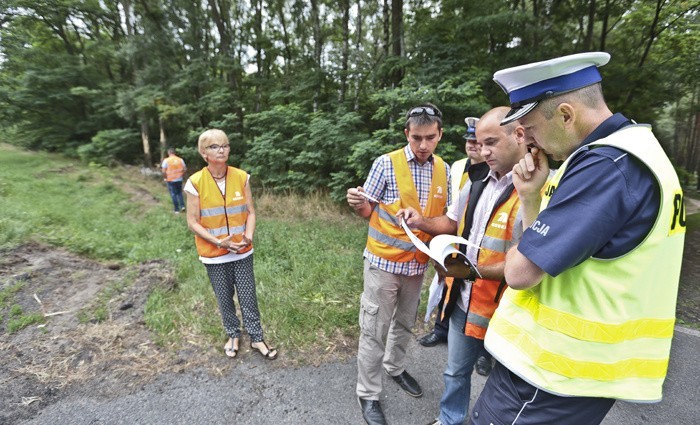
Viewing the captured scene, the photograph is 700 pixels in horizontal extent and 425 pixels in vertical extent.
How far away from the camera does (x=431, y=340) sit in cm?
347

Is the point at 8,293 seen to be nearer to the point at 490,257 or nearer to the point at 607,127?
the point at 490,257

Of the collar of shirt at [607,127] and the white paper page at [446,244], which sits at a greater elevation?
the collar of shirt at [607,127]

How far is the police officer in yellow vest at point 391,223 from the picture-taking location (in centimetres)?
245

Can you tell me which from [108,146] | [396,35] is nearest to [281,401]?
[396,35]

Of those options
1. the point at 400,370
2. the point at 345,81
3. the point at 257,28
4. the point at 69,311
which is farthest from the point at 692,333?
the point at 257,28

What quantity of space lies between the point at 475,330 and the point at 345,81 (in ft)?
31.2

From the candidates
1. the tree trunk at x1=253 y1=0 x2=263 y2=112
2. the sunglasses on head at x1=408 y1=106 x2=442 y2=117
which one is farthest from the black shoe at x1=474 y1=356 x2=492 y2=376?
the tree trunk at x1=253 y1=0 x2=263 y2=112

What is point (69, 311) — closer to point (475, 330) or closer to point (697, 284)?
point (475, 330)

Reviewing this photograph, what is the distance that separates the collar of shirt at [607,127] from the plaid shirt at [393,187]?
1.42 m

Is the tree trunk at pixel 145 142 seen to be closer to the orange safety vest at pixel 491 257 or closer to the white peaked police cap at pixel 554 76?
the orange safety vest at pixel 491 257

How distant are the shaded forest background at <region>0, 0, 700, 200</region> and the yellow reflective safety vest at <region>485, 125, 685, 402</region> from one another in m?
5.77

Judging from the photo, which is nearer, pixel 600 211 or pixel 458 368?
pixel 600 211

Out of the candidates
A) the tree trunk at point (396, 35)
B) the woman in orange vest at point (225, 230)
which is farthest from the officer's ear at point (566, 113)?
the tree trunk at point (396, 35)

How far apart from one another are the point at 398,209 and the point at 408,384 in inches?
62.2
